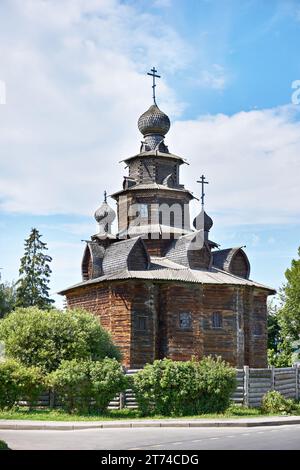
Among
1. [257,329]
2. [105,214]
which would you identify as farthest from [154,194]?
[257,329]

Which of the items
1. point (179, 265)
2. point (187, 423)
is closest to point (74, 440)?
point (187, 423)

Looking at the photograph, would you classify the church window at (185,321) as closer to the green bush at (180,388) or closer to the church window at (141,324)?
the church window at (141,324)

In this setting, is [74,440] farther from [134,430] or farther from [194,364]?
[194,364]

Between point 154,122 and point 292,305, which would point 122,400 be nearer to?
point 154,122

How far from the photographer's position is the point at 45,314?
25.9m

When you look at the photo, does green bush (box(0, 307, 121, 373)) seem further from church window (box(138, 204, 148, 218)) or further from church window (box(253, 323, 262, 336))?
church window (box(138, 204, 148, 218))

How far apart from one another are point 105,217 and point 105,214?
193 millimetres

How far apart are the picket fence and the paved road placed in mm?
5968

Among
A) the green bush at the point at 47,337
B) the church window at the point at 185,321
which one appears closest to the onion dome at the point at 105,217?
the church window at the point at 185,321

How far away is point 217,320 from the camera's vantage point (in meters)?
34.7

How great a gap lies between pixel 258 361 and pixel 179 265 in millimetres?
6935

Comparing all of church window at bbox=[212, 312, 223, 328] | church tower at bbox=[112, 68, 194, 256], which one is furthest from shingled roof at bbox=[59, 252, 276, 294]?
church tower at bbox=[112, 68, 194, 256]

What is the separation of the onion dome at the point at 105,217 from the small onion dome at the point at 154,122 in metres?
5.64

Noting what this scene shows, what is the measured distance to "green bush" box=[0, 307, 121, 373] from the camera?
81.2ft
